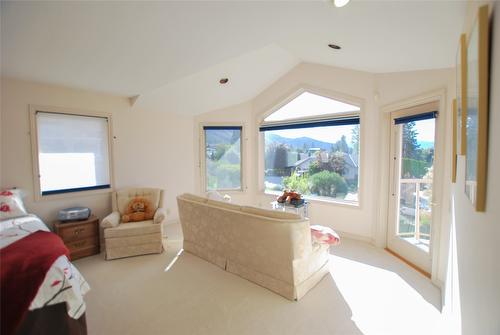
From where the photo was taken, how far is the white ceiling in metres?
1.78

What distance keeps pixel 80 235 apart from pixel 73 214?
0.30 metres

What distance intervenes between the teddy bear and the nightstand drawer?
381 mm

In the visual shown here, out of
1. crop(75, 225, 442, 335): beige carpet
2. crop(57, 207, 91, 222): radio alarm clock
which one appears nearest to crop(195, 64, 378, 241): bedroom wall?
crop(75, 225, 442, 335): beige carpet

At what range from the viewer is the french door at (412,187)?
2.72 m

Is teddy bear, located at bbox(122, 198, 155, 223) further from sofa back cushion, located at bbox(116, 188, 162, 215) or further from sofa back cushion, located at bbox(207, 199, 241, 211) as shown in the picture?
sofa back cushion, located at bbox(207, 199, 241, 211)

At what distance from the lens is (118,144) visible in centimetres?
377

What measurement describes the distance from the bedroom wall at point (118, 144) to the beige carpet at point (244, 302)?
3.99 ft

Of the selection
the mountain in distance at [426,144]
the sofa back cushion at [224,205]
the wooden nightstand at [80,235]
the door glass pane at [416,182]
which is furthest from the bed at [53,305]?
the mountain in distance at [426,144]

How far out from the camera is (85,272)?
2.76 metres

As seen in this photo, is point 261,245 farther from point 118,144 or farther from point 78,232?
point 118,144

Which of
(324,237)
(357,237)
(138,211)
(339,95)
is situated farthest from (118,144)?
(357,237)

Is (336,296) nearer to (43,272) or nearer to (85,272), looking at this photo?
(43,272)

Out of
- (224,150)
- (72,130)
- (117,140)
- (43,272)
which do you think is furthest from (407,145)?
(72,130)

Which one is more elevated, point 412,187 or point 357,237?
point 412,187
